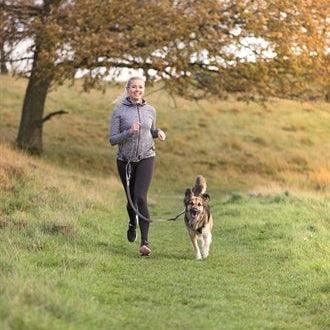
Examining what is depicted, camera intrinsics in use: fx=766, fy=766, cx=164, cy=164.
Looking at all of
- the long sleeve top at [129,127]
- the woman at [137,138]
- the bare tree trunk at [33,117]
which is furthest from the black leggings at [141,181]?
the bare tree trunk at [33,117]

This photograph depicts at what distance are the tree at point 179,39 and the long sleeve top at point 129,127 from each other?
40.6ft

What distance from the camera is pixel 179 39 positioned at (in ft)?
77.0

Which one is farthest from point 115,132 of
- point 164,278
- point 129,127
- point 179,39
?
point 179,39

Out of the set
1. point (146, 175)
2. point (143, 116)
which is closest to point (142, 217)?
point (146, 175)

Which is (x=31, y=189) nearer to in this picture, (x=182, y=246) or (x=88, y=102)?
(x=182, y=246)

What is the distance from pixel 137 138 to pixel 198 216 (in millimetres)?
1364

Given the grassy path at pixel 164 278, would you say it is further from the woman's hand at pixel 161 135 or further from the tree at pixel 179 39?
the tree at pixel 179 39

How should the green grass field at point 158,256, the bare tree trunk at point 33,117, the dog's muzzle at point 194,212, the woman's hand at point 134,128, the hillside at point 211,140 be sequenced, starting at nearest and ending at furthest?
the green grass field at point 158,256 → the woman's hand at point 134,128 → the dog's muzzle at point 194,212 → the bare tree trunk at point 33,117 → the hillside at point 211,140

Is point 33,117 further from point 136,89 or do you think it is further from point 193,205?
point 193,205

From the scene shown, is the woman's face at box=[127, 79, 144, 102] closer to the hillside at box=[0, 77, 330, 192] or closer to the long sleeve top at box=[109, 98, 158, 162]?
the long sleeve top at box=[109, 98, 158, 162]

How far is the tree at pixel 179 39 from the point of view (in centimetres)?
2289

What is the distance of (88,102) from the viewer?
40.8m

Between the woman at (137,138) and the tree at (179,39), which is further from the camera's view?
the tree at (179,39)

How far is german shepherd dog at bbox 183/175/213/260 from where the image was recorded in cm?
1054
